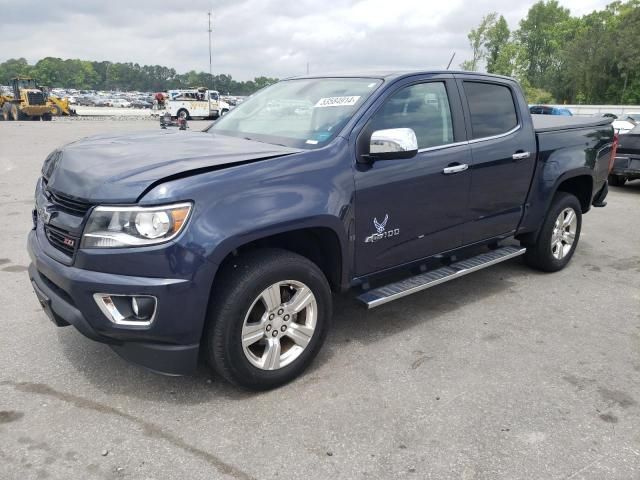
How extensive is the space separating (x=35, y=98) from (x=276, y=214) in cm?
3591

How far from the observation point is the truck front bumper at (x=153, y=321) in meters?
2.59

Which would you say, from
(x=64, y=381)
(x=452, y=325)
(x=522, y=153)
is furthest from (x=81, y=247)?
(x=522, y=153)

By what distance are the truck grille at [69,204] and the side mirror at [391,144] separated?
1643 mm

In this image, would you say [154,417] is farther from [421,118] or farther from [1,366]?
[421,118]

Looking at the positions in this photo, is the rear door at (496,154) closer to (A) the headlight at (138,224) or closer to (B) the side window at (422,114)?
(B) the side window at (422,114)

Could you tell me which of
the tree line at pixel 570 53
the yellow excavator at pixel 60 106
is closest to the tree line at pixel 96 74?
the tree line at pixel 570 53

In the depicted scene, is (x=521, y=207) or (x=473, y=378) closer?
(x=473, y=378)

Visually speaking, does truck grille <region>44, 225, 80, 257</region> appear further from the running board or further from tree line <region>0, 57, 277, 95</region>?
tree line <region>0, 57, 277, 95</region>

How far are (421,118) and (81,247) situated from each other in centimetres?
239

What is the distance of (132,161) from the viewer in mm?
2906

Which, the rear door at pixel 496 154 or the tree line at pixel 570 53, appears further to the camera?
the tree line at pixel 570 53

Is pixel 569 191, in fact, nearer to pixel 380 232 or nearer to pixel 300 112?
pixel 380 232

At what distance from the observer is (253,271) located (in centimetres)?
284

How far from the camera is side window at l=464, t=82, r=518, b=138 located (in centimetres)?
422
